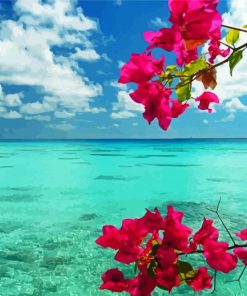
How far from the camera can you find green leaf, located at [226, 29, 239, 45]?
725mm

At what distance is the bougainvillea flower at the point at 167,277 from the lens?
613 mm

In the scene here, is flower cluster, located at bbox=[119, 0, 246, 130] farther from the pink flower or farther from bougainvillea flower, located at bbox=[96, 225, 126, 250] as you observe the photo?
bougainvillea flower, located at bbox=[96, 225, 126, 250]

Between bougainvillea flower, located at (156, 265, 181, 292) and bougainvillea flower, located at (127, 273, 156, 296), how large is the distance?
3 centimetres

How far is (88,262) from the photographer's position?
4.61 meters

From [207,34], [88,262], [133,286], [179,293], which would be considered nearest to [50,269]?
[88,262]

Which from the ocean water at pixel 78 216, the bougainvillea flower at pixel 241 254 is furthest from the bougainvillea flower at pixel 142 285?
the ocean water at pixel 78 216

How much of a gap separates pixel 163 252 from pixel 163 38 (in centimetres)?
34

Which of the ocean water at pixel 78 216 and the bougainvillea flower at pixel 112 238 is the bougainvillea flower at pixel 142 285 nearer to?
the bougainvillea flower at pixel 112 238

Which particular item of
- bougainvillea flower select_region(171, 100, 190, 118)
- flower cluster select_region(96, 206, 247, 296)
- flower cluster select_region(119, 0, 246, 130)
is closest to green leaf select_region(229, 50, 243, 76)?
flower cluster select_region(119, 0, 246, 130)

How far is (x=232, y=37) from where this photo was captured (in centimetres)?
73

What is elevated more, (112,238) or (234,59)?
(234,59)

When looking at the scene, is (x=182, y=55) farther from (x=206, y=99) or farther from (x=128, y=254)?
(x=128, y=254)

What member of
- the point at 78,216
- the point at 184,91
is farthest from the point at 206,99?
the point at 78,216

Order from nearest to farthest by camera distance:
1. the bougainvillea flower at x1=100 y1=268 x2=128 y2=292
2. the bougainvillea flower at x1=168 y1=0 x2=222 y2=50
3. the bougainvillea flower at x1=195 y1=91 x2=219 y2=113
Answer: the bougainvillea flower at x1=168 y1=0 x2=222 y2=50 → the bougainvillea flower at x1=100 y1=268 x2=128 y2=292 → the bougainvillea flower at x1=195 y1=91 x2=219 y2=113
